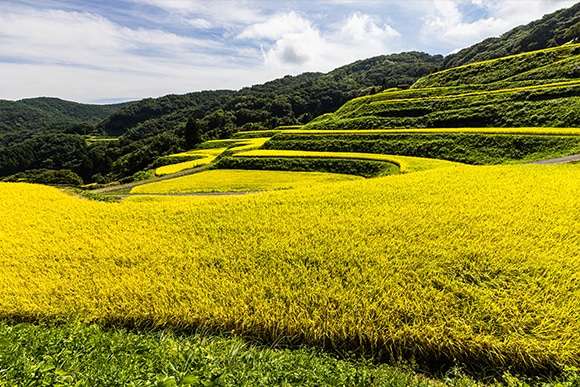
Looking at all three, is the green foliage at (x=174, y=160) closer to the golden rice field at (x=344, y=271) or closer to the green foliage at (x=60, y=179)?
the green foliage at (x=60, y=179)

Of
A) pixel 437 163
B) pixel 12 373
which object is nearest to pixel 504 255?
pixel 12 373

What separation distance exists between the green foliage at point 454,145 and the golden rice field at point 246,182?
6.27 meters

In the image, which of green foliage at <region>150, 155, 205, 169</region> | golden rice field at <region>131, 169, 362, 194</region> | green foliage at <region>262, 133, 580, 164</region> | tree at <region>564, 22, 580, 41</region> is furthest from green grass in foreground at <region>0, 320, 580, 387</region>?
tree at <region>564, 22, 580, 41</region>

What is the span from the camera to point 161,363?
376 centimetres

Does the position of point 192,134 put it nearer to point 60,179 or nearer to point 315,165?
point 60,179

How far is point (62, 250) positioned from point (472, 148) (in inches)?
977

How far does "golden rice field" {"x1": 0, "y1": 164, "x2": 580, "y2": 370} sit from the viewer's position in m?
4.40

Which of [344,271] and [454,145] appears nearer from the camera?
[344,271]

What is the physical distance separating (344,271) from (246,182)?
18351mm

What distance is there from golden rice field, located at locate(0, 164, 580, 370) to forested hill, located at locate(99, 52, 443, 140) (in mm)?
61044

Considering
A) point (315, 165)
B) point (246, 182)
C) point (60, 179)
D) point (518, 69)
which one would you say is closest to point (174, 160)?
point (246, 182)

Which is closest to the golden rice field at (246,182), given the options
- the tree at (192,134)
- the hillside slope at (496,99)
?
the hillside slope at (496,99)

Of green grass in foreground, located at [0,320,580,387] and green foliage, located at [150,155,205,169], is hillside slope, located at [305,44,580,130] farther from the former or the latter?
green grass in foreground, located at [0,320,580,387]

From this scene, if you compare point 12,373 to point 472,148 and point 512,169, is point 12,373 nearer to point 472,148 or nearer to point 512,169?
point 512,169
